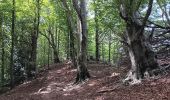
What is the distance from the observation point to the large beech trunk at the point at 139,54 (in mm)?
13094

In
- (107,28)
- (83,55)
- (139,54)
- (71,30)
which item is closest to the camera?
(139,54)

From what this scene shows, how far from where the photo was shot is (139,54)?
13.2 metres

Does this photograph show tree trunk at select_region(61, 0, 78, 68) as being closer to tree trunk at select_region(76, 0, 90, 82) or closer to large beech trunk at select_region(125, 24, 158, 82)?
tree trunk at select_region(76, 0, 90, 82)

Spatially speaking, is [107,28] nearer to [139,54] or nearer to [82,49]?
[82,49]

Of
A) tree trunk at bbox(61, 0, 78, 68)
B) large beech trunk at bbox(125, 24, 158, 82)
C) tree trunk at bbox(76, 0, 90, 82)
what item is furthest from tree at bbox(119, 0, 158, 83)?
tree trunk at bbox(61, 0, 78, 68)

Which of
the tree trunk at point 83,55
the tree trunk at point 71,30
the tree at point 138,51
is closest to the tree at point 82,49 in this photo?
the tree trunk at point 83,55

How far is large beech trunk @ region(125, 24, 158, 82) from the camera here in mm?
13094

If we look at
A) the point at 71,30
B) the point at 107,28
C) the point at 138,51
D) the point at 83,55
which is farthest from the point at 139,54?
the point at 71,30

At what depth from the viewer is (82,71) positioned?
19031 millimetres

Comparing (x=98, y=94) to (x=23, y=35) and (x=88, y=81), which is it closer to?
(x=88, y=81)

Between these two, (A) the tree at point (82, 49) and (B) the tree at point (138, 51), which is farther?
(A) the tree at point (82, 49)

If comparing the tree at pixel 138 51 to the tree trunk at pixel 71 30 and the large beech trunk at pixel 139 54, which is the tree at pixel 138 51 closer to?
the large beech trunk at pixel 139 54

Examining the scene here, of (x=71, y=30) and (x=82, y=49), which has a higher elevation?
(x=71, y=30)

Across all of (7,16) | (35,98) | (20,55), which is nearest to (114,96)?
(35,98)
